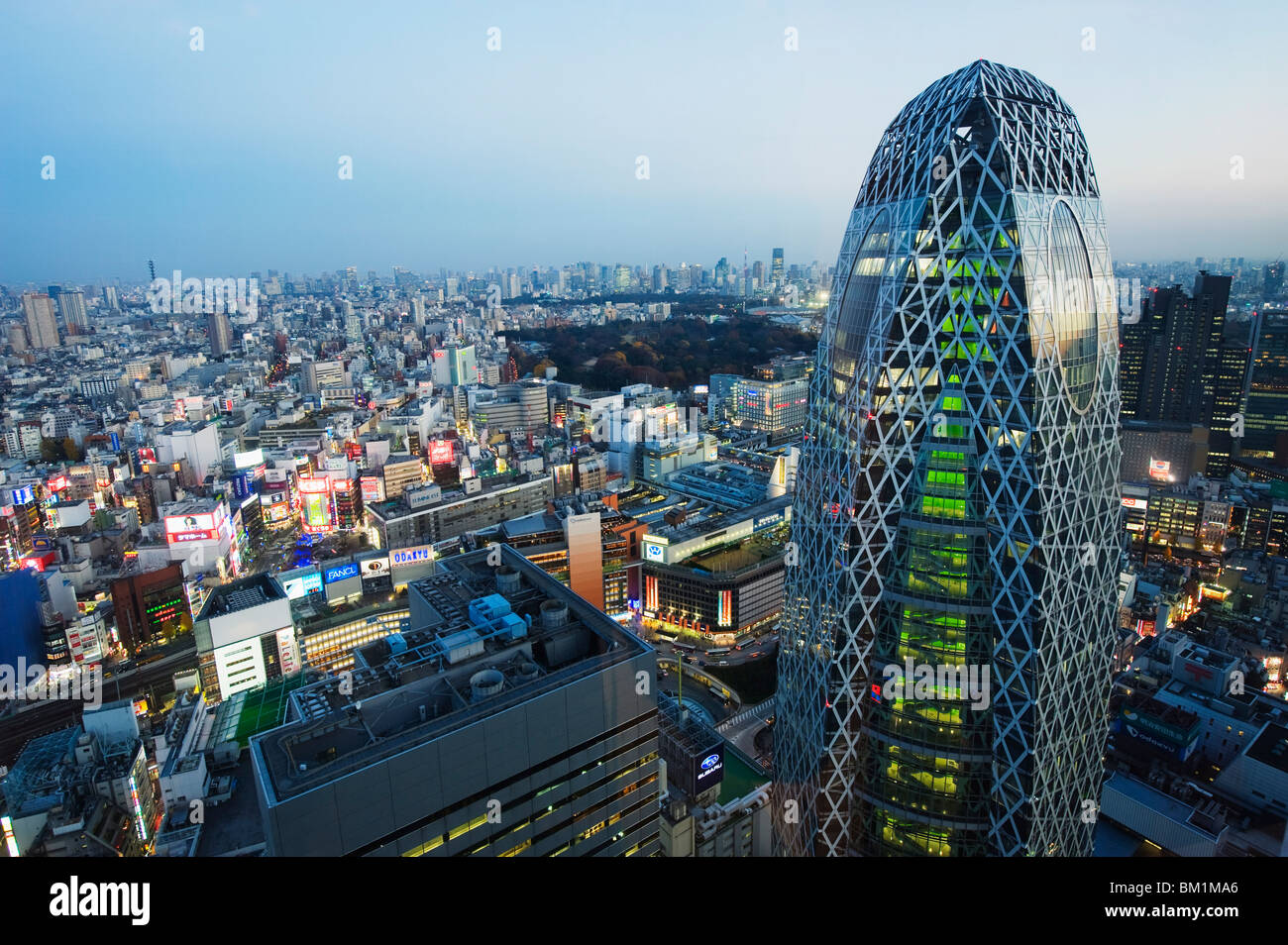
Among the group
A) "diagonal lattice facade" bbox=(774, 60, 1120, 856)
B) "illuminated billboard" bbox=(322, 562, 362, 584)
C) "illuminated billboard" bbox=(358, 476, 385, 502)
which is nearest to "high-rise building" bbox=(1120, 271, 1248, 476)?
"diagonal lattice facade" bbox=(774, 60, 1120, 856)

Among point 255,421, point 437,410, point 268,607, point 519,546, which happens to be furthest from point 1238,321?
point 255,421

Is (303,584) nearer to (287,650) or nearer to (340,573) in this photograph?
(340,573)

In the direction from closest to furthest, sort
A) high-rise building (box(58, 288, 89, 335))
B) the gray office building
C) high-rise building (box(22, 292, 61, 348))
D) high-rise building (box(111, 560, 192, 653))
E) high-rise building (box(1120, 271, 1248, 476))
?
the gray office building, high-rise building (box(111, 560, 192, 653)), high-rise building (box(1120, 271, 1248, 476)), high-rise building (box(22, 292, 61, 348)), high-rise building (box(58, 288, 89, 335))

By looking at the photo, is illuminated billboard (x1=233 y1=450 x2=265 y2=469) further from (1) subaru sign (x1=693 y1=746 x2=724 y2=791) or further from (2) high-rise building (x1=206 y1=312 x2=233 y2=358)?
(2) high-rise building (x1=206 y1=312 x2=233 y2=358)

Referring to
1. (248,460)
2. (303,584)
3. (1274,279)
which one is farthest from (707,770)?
(1274,279)

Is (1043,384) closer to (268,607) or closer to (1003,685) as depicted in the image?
(1003,685)

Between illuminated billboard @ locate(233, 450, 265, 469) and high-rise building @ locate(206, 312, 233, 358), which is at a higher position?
high-rise building @ locate(206, 312, 233, 358)

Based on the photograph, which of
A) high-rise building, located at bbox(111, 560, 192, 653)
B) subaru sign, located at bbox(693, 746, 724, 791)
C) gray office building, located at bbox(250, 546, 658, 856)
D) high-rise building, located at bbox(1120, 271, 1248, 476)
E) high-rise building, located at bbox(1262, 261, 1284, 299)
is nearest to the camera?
gray office building, located at bbox(250, 546, 658, 856)

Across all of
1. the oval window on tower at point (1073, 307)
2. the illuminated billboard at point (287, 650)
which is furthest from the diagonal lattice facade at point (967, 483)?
the illuminated billboard at point (287, 650)

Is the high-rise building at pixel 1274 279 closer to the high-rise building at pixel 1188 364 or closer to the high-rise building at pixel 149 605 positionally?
the high-rise building at pixel 1188 364
